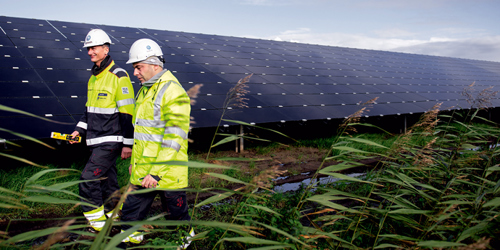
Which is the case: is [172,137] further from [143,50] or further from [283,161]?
[283,161]

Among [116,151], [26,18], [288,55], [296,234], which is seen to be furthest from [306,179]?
[26,18]

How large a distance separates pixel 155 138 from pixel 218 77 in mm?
6678

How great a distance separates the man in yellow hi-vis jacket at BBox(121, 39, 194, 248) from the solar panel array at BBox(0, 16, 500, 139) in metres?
2.96

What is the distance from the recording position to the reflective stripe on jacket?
3572mm

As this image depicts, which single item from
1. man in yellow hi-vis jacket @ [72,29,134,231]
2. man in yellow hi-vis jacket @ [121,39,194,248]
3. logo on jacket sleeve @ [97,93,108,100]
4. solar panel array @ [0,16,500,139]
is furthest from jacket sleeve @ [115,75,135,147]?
solar panel array @ [0,16,500,139]

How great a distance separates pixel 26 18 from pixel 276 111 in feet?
29.0

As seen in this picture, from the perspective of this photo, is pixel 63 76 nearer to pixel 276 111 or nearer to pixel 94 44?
pixel 94 44

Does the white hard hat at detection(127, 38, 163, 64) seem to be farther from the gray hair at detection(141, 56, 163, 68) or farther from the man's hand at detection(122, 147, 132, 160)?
the man's hand at detection(122, 147, 132, 160)

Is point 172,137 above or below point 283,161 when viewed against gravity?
above

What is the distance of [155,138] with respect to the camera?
9.15 feet

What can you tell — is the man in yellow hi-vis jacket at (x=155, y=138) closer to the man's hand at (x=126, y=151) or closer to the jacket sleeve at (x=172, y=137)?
the jacket sleeve at (x=172, y=137)

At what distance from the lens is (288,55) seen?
14.2 m

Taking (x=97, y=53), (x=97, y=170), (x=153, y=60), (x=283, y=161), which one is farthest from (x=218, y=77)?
(x=153, y=60)

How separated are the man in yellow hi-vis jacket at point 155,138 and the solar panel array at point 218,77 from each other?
296 centimetres
